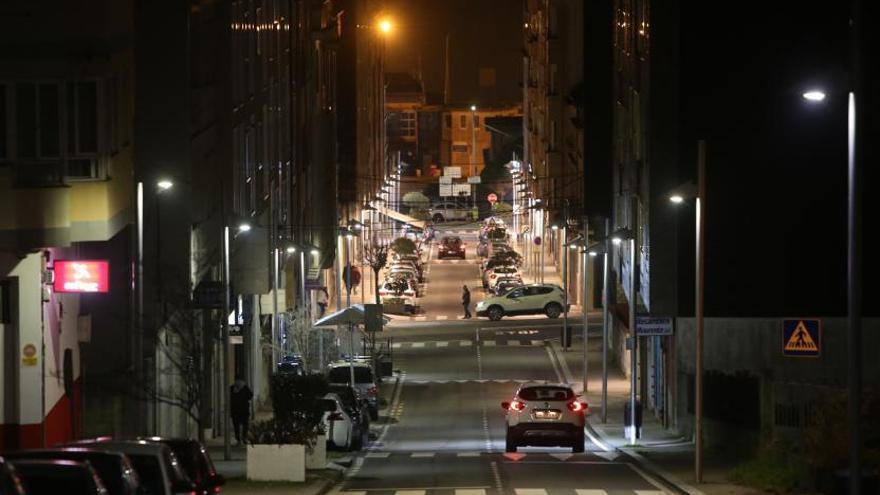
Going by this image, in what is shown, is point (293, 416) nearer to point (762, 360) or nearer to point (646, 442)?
point (762, 360)

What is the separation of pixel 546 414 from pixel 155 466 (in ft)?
66.0

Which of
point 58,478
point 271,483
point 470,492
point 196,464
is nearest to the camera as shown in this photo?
point 58,478

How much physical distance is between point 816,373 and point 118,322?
16330 millimetres

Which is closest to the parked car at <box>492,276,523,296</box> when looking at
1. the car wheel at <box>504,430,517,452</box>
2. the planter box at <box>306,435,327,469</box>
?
the car wheel at <box>504,430,517,452</box>

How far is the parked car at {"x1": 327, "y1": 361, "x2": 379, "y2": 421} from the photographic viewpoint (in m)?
50.5

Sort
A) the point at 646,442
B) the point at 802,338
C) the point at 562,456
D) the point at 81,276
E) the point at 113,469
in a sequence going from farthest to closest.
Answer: the point at 646,442 < the point at 562,456 < the point at 81,276 < the point at 802,338 < the point at 113,469

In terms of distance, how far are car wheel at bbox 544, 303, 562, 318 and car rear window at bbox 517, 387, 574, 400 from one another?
4683 centimetres

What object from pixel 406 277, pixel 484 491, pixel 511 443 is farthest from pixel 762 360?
pixel 406 277

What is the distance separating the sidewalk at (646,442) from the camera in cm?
3186

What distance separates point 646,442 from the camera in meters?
43.6

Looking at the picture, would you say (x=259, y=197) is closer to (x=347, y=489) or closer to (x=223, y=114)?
(x=223, y=114)

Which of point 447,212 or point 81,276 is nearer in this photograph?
point 81,276

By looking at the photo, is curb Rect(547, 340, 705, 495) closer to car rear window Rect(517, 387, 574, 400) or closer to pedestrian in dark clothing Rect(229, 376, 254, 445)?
car rear window Rect(517, 387, 574, 400)

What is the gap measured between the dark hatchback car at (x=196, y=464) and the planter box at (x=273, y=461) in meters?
9.47
